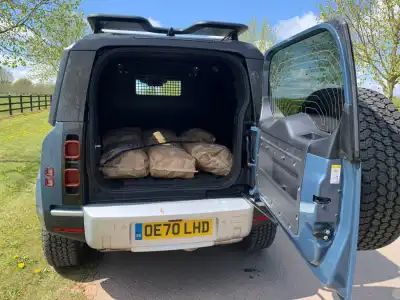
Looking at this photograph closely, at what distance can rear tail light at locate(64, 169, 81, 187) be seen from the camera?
2377mm

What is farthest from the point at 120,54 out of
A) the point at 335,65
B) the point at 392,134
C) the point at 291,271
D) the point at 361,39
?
the point at 361,39

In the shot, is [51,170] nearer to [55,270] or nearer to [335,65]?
[55,270]

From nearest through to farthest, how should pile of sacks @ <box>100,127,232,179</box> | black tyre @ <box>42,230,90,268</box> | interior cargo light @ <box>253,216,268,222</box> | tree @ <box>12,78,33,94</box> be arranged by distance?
interior cargo light @ <box>253,216,268,222</box>, black tyre @ <box>42,230,90,268</box>, pile of sacks @ <box>100,127,232,179</box>, tree @ <box>12,78,33,94</box>

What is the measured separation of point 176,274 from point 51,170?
4.62 ft

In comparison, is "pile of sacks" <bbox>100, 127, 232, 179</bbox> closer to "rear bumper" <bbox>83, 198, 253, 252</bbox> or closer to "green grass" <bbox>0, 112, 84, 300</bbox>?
"rear bumper" <bbox>83, 198, 253, 252</bbox>

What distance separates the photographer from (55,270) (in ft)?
9.84

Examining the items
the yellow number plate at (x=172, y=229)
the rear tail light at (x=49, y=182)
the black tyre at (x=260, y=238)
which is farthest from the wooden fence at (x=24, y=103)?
the yellow number plate at (x=172, y=229)

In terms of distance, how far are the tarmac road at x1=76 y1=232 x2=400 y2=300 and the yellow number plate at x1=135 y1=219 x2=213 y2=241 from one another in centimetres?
58

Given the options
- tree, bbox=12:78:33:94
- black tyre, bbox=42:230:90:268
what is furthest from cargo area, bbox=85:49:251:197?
tree, bbox=12:78:33:94

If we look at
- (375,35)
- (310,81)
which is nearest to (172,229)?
(310,81)

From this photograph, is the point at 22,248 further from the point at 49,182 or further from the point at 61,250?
the point at 49,182

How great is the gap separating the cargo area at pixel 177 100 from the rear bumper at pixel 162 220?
0.90 ft

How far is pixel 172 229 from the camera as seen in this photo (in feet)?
8.00

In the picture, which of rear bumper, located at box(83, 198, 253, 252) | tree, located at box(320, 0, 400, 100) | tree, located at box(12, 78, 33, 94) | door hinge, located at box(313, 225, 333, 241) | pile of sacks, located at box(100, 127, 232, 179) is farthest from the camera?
tree, located at box(12, 78, 33, 94)
